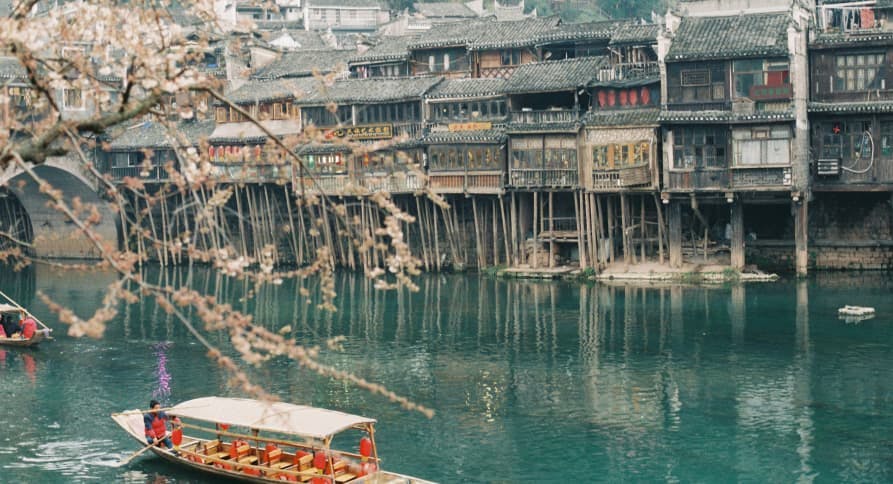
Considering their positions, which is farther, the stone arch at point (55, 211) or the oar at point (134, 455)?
the stone arch at point (55, 211)

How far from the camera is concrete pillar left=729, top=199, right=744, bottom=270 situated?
186ft

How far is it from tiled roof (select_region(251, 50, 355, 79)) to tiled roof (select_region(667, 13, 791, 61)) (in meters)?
23.6

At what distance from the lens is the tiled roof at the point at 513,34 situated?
224 feet

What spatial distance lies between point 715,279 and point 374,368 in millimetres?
21581

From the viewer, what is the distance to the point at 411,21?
10069cm

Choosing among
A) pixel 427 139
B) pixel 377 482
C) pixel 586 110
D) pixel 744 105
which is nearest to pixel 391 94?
pixel 427 139

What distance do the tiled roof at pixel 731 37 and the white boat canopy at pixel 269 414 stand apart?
33155 millimetres

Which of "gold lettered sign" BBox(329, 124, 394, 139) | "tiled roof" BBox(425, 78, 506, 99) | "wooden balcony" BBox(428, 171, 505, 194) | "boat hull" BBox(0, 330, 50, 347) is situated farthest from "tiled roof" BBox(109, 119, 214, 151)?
"boat hull" BBox(0, 330, 50, 347)

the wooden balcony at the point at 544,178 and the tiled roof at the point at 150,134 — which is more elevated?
the tiled roof at the point at 150,134

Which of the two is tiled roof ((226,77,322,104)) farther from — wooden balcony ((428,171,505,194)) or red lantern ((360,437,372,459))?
red lantern ((360,437,372,459))

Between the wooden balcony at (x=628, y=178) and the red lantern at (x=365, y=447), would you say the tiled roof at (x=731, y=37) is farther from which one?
the red lantern at (x=365, y=447)

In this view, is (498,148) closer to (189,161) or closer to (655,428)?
(655,428)

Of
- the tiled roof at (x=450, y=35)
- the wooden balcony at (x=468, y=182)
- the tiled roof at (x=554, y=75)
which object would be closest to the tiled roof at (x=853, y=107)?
the tiled roof at (x=554, y=75)

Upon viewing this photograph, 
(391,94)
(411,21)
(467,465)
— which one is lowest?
(467,465)
